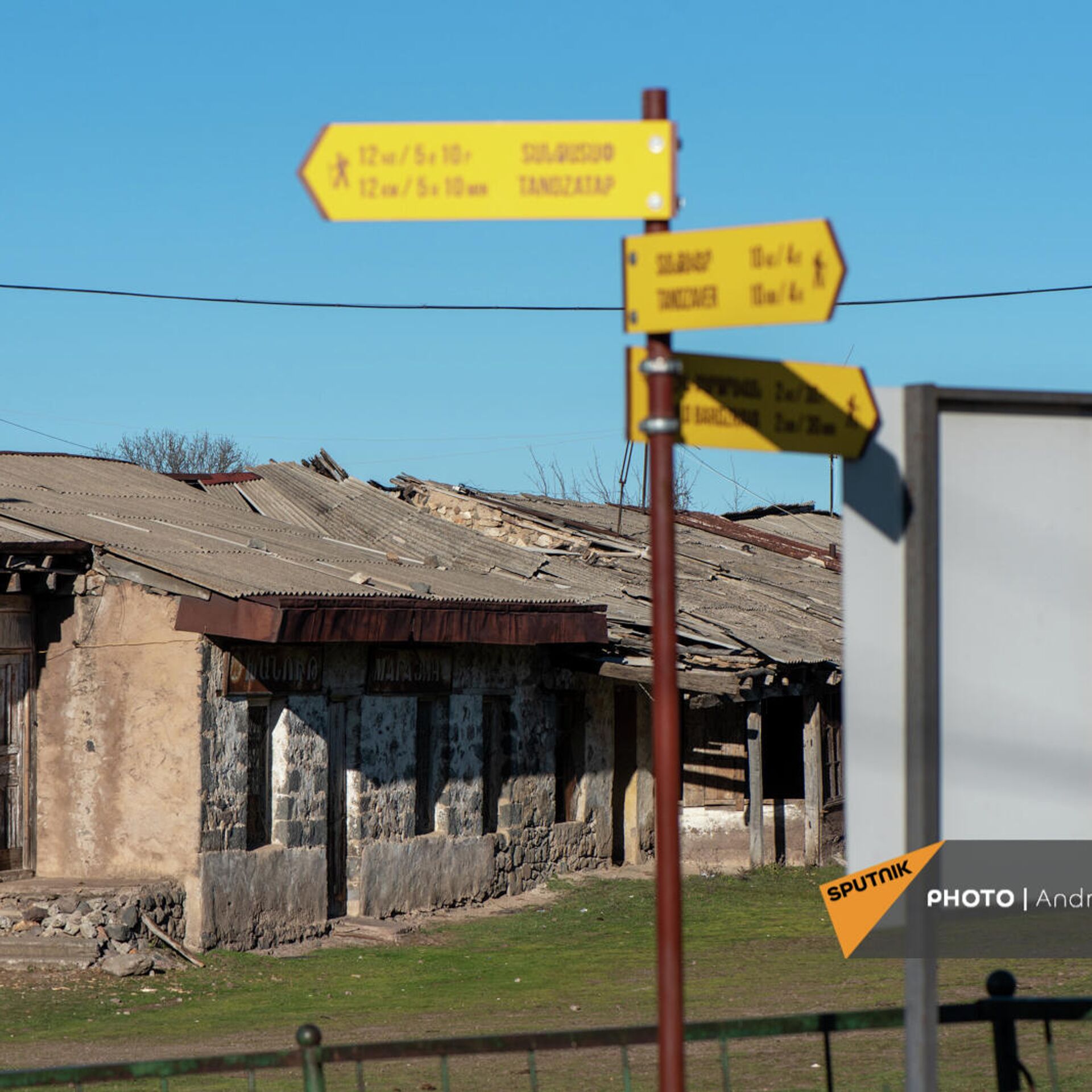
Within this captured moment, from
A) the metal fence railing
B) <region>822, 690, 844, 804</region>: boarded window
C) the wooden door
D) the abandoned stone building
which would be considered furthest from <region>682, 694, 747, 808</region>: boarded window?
the metal fence railing

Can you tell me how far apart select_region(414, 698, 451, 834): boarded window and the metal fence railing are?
36.0 feet

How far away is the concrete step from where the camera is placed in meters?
11.3

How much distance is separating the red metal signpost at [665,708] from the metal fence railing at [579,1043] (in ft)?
3.96

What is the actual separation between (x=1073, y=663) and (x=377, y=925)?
11414 mm

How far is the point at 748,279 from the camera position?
10.3ft

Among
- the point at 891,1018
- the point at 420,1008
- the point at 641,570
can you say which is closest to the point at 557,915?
the point at 420,1008

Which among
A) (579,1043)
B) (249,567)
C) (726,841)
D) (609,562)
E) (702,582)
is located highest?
(609,562)

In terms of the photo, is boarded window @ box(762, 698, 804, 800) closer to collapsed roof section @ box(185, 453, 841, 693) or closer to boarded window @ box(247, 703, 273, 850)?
collapsed roof section @ box(185, 453, 841, 693)

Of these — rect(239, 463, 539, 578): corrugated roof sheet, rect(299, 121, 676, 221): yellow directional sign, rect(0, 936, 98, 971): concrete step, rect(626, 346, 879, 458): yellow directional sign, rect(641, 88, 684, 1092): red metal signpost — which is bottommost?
rect(0, 936, 98, 971): concrete step

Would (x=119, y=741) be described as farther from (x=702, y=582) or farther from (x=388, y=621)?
(x=702, y=582)

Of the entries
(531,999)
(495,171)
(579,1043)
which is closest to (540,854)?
(531,999)

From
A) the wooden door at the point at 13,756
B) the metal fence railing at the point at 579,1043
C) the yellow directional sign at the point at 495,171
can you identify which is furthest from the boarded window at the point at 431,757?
the yellow directional sign at the point at 495,171

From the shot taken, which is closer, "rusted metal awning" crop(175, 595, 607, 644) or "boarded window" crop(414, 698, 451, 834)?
"rusted metal awning" crop(175, 595, 607, 644)

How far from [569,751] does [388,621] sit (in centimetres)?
520
